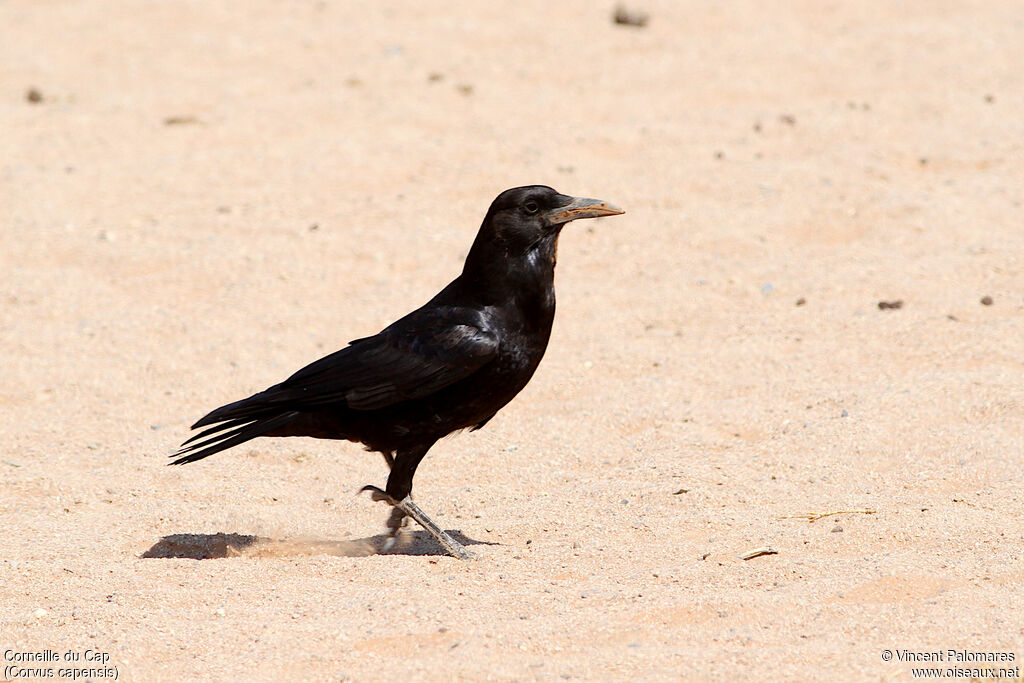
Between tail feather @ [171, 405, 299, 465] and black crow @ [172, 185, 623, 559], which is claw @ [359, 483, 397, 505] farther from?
tail feather @ [171, 405, 299, 465]

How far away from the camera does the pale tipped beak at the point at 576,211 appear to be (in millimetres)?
4617

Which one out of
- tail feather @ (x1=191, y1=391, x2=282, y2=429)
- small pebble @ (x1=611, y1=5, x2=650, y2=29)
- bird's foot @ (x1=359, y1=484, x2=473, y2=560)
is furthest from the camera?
small pebble @ (x1=611, y1=5, x2=650, y2=29)

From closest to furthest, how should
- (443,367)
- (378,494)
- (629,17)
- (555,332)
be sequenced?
1. (443,367)
2. (378,494)
3. (555,332)
4. (629,17)

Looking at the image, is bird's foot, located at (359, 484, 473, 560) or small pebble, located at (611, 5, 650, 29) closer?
bird's foot, located at (359, 484, 473, 560)

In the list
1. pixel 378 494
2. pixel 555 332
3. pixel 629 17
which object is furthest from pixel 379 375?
pixel 629 17

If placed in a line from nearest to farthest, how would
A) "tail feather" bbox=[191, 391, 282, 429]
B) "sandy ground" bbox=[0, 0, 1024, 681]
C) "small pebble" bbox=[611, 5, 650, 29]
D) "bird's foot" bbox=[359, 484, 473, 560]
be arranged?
"sandy ground" bbox=[0, 0, 1024, 681], "bird's foot" bbox=[359, 484, 473, 560], "tail feather" bbox=[191, 391, 282, 429], "small pebble" bbox=[611, 5, 650, 29]

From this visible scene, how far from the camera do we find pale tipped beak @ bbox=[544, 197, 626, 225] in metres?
4.62

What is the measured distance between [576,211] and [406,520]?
135 cm

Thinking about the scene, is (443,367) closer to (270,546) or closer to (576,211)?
(576,211)

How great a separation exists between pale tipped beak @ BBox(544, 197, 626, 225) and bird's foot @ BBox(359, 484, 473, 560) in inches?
45.8

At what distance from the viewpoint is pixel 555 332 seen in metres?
6.41

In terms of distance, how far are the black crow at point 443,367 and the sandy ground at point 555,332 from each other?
40cm

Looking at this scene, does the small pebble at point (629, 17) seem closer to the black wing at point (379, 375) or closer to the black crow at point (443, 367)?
the black crow at point (443, 367)

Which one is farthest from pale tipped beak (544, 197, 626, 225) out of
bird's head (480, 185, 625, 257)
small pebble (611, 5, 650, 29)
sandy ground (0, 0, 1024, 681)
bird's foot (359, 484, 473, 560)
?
small pebble (611, 5, 650, 29)
